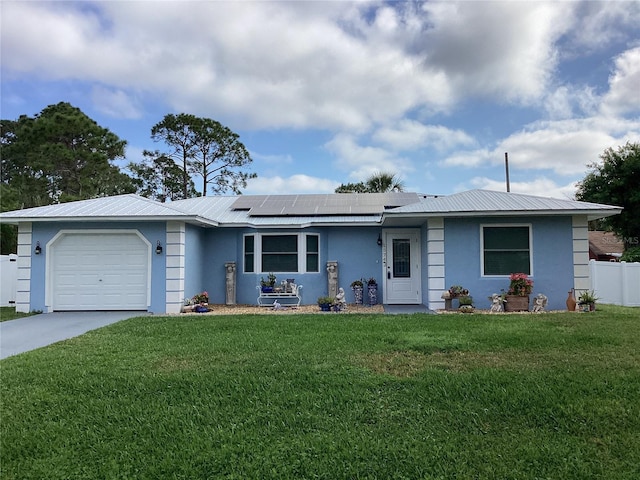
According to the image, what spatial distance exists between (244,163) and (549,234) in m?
21.3

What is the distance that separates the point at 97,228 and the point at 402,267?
911 centimetres

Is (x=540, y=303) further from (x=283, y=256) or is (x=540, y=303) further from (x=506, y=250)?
(x=283, y=256)

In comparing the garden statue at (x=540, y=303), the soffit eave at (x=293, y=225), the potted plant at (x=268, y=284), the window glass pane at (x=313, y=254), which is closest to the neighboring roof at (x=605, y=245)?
the garden statue at (x=540, y=303)

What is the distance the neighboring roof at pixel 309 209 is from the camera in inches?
439

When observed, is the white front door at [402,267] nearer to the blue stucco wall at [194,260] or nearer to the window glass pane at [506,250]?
the window glass pane at [506,250]

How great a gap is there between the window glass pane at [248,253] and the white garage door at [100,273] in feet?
10.3

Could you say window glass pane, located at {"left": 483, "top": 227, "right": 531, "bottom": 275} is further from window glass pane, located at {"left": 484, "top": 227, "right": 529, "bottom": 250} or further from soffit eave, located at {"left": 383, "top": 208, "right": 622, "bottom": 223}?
soffit eave, located at {"left": 383, "top": 208, "right": 622, "bottom": 223}

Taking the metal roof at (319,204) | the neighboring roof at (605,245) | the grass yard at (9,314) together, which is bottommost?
the grass yard at (9,314)

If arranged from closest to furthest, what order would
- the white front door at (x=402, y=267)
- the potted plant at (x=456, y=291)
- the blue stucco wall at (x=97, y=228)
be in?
the potted plant at (x=456, y=291)
the blue stucco wall at (x=97, y=228)
the white front door at (x=402, y=267)

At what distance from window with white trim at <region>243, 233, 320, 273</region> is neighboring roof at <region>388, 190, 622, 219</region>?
326cm

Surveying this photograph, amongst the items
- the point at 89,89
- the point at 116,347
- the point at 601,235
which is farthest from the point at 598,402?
the point at 601,235

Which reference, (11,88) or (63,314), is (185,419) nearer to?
(63,314)

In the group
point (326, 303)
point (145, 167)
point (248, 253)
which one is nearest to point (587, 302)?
point (326, 303)

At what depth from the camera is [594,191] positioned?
21.0 metres
